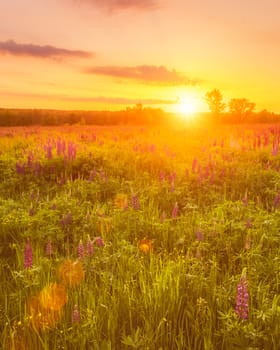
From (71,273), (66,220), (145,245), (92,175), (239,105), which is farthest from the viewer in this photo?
(239,105)

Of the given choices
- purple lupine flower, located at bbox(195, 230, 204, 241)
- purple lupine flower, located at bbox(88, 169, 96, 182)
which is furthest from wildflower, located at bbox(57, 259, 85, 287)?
purple lupine flower, located at bbox(88, 169, 96, 182)

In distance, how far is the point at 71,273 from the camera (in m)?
3.13

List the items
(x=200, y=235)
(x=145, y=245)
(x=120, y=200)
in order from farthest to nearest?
(x=120, y=200)
(x=145, y=245)
(x=200, y=235)

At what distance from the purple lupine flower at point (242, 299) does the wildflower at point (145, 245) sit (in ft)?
4.69

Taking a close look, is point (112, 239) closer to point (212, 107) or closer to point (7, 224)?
point (7, 224)

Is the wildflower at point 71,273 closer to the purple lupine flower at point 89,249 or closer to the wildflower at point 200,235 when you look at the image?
the purple lupine flower at point 89,249

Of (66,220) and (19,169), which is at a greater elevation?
(19,169)

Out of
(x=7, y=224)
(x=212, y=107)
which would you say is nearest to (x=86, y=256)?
(x=7, y=224)

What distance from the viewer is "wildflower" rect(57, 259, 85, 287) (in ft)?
9.89

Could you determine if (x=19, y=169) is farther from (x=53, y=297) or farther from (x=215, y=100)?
(x=215, y=100)

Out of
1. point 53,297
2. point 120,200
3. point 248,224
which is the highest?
point 248,224

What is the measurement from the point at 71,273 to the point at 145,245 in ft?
2.97

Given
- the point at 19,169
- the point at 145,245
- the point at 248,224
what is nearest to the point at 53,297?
the point at 145,245

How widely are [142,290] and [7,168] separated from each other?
18.9 ft
